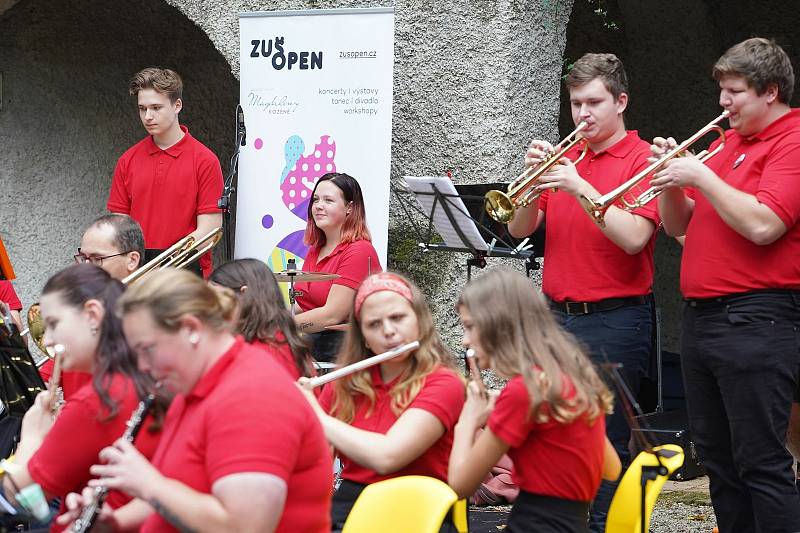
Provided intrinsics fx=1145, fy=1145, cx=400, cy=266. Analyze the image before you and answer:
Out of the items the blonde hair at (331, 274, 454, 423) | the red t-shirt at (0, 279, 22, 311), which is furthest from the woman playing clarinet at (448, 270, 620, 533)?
the red t-shirt at (0, 279, 22, 311)

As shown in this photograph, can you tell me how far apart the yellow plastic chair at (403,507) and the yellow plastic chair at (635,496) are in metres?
0.46

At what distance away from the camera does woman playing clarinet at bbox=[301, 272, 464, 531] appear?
3.10m

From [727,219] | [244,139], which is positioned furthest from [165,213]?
[727,219]

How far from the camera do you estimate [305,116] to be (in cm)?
580

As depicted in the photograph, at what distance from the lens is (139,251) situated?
14.4 ft

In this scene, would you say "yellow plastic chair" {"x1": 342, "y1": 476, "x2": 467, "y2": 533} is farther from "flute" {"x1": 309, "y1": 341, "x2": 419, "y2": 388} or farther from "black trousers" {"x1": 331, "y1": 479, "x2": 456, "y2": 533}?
"flute" {"x1": 309, "y1": 341, "x2": 419, "y2": 388}

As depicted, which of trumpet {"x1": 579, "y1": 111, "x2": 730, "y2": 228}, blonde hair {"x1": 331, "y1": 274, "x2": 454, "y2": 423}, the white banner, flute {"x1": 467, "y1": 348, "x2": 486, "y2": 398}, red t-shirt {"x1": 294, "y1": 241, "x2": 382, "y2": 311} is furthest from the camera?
the white banner

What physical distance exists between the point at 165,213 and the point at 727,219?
295 centimetres

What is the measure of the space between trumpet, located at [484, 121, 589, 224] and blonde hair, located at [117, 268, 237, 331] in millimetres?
2163

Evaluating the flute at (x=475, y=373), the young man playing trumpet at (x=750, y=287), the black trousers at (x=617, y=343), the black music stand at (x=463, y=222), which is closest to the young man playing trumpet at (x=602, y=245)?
the black trousers at (x=617, y=343)

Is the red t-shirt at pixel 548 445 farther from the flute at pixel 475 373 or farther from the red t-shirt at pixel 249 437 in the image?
the red t-shirt at pixel 249 437

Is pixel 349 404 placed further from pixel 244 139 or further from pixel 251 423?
pixel 244 139

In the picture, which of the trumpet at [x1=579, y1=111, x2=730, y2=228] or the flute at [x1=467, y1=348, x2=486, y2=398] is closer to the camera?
the flute at [x1=467, y1=348, x2=486, y2=398]

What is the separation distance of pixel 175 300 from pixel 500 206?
2.33 m
